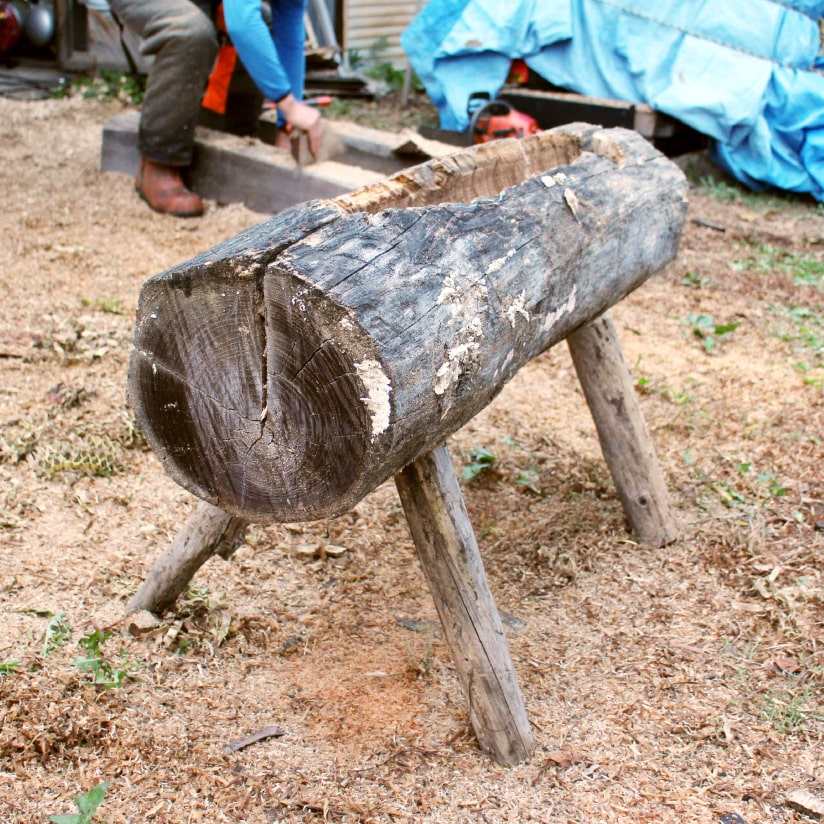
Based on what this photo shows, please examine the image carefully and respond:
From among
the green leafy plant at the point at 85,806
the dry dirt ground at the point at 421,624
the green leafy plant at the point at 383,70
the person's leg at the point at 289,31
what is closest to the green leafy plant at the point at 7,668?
the dry dirt ground at the point at 421,624

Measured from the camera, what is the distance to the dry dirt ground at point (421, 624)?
201cm

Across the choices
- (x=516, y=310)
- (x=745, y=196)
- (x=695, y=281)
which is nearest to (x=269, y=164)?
(x=695, y=281)

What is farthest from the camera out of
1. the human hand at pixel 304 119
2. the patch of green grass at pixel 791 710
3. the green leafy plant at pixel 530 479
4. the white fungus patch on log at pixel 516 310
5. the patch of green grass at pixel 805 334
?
the human hand at pixel 304 119

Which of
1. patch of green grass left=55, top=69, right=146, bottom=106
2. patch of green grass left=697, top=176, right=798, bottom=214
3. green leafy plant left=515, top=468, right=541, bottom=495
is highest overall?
green leafy plant left=515, top=468, right=541, bottom=495

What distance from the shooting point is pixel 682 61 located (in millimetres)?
6293

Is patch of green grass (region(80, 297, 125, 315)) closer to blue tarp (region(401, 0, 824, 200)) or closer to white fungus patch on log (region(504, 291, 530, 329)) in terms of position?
white fungus patch on log (region(504, 291, 530, 329))

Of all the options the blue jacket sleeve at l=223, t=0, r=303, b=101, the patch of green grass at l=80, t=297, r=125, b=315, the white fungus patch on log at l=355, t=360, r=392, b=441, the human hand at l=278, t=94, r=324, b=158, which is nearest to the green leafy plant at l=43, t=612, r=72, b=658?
the white fungus patch on log at l=355, t=360, r=392, b=441

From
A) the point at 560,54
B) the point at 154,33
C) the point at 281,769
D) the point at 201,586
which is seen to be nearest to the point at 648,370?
the point at 201,586

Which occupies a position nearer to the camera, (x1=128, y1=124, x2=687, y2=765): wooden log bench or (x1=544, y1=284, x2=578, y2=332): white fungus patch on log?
(x1=128, y1=124, x2=687, y2=765): wooden log bench

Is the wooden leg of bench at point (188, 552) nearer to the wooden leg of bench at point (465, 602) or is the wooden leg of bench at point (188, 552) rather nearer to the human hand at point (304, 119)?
the wooden leg of bench at point (465, 602)

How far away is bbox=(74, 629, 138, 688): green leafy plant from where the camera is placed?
213 centimetres

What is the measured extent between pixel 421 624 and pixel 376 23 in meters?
7.86

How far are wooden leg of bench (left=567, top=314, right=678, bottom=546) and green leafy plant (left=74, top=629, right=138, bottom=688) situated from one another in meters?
1.51

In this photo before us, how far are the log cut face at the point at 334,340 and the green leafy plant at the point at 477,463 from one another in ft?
3.72
